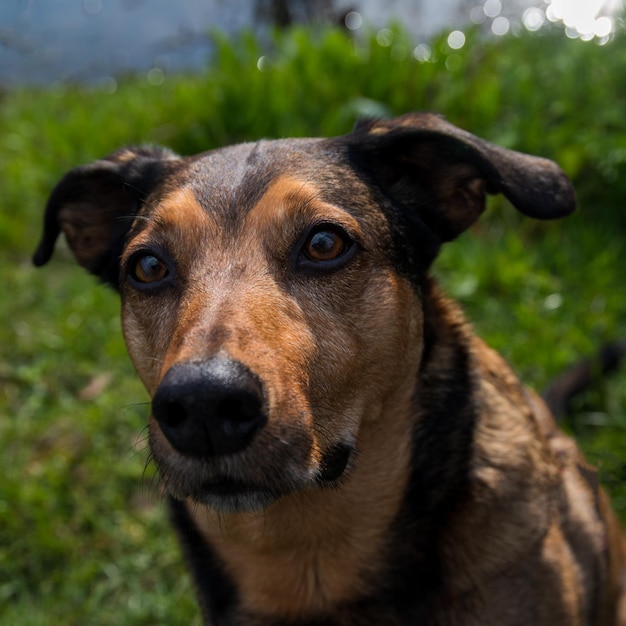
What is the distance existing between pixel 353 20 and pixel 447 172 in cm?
715

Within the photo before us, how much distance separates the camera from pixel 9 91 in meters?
10.7

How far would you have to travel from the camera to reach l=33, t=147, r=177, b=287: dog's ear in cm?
326

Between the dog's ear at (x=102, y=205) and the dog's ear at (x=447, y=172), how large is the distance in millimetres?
847

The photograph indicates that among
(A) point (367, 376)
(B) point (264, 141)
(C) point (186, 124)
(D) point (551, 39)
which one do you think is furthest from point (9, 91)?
(A) point (367, 376)

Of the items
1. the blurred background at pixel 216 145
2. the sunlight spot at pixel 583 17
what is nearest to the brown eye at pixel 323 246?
the blurred background at pixel 216 145

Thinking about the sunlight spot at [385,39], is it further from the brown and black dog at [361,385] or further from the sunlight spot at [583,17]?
the brown and black dog at [361,385]

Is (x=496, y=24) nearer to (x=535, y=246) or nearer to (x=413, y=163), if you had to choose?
(x=535, y=246)

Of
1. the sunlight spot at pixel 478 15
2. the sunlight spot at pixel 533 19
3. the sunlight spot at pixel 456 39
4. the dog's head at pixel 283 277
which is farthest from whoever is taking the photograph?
the sunlight spot at pixel 478 15

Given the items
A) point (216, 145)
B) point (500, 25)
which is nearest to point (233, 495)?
point (216, 145)

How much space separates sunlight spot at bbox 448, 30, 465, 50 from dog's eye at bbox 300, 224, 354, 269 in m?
4.87

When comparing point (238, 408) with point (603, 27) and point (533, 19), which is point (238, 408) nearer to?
point (603, 27)

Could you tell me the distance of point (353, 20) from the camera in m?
9.56

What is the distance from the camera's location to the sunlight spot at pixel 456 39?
7086 mm

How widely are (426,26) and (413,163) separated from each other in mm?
7558
